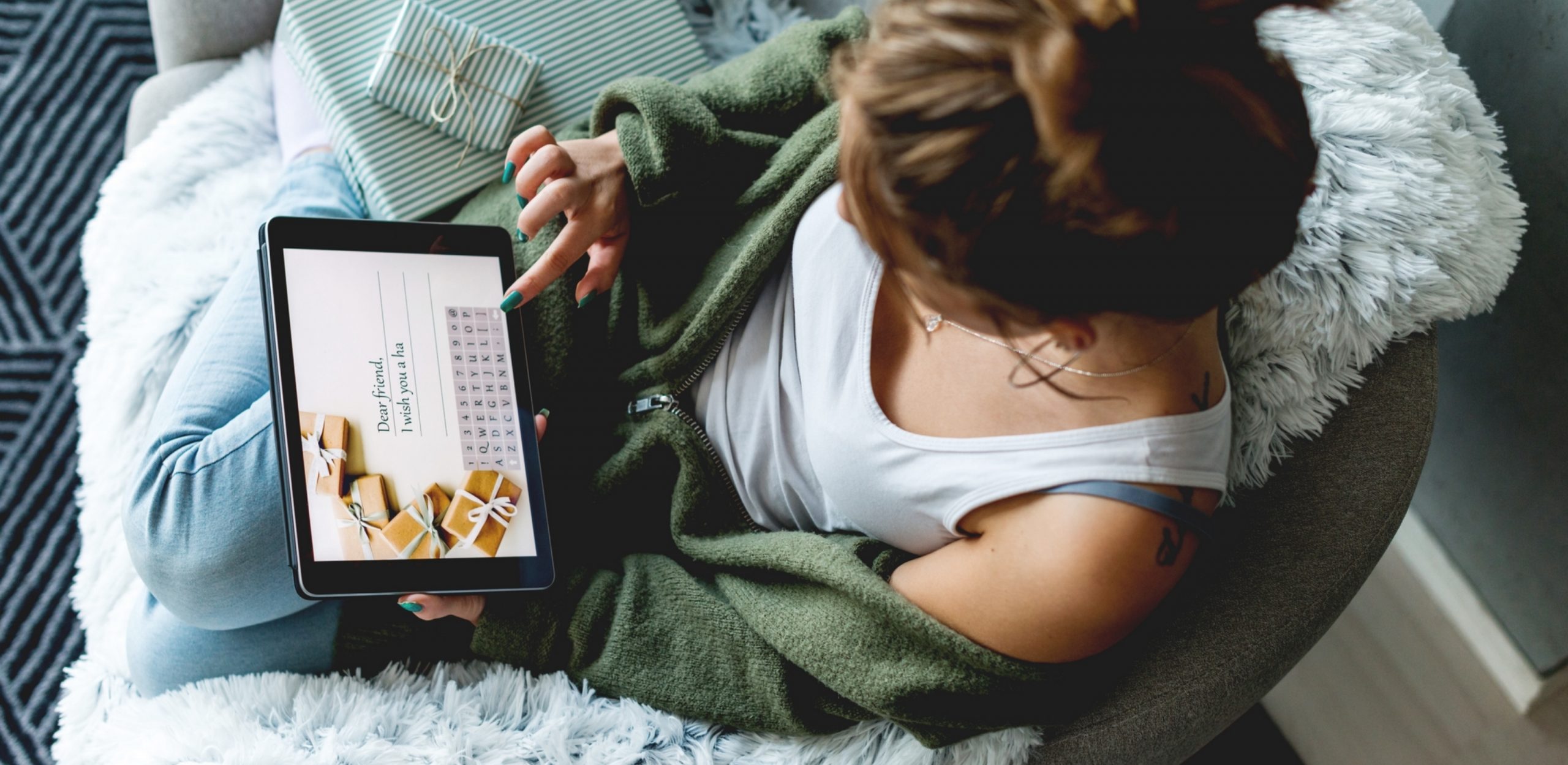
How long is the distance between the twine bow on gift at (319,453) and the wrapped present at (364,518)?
20 millimetres

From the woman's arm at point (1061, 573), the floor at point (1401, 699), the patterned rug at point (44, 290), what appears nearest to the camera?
the woman's arm at point (1061, 573)

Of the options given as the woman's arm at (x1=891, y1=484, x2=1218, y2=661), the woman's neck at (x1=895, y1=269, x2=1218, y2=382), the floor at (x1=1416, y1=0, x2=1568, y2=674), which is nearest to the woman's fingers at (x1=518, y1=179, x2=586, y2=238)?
the woman's neck at (x1=895, y1=269, x2=1218, y2=382)

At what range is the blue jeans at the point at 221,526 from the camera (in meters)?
0.78

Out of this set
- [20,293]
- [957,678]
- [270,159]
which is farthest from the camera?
[20,293]

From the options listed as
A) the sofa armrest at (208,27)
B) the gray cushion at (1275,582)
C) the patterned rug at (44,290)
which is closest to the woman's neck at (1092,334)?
the gray cushion at (1275,582)

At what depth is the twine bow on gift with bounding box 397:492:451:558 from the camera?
2.36 ft

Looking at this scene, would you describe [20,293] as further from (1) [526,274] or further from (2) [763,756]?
(2) [763,756]

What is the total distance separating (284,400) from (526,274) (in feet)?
0.65

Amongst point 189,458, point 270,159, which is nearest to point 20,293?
point 270,159

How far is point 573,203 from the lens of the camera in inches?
31.3

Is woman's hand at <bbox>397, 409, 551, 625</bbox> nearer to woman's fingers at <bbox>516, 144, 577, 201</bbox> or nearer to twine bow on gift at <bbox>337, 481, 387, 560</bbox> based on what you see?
twine bow on gift at <bbox>337, 481, 387, 560</bbox>

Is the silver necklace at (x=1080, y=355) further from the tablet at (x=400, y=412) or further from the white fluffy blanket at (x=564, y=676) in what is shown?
the tablet at (x=400, y=412)

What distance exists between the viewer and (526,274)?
2.56 feet

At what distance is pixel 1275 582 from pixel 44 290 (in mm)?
1429
